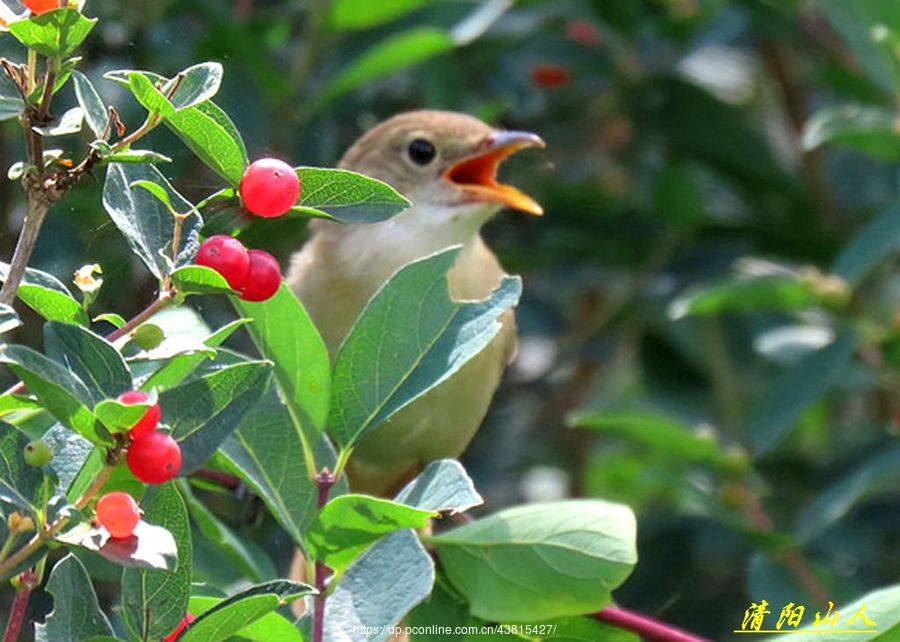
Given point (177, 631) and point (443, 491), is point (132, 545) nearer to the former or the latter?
point (177, 631)

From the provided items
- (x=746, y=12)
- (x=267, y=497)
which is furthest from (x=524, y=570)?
(x=746, y=12)

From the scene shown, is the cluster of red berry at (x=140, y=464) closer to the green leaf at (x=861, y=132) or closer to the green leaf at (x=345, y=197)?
the green leaf at (x=345, y=197)

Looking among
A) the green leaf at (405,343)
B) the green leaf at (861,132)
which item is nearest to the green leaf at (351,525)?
the green leaf at (405,343)

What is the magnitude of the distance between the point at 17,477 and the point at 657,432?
2215 mm

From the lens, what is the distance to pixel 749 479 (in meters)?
3.94

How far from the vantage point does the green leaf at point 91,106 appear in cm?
160

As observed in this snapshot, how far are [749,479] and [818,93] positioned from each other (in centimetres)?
210

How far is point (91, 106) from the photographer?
1620 millimetres

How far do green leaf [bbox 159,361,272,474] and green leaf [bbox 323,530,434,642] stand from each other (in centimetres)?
36

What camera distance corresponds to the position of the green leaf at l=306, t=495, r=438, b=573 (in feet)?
6.24

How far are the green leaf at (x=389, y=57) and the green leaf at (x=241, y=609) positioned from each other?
99.0 inches

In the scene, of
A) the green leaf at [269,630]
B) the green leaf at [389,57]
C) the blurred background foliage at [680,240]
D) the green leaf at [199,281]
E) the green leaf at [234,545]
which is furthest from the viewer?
the green leaf at [389,57]


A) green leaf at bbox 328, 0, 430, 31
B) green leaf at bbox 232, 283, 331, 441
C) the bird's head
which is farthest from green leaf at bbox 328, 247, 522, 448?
green leaf at bbox 328, 0, 430, 31

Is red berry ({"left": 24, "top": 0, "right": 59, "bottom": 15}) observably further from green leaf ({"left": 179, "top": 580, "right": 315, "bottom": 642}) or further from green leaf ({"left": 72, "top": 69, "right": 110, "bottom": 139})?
green leaf ({"left": 179, "top": 580, "right": 315, "bottom": 642})
